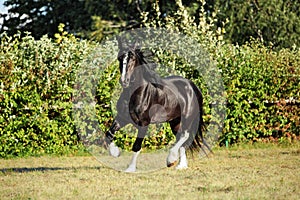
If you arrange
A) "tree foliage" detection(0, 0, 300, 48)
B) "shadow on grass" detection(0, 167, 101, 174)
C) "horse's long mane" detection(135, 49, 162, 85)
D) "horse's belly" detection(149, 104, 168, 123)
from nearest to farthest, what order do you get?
"horse's long mane" detection(135, 49, 162, 85) < "horse's belly" detection(149, 104, 168, 123) < "shadow on grass" detection(0, 167, 101, 174) < "tree foliage" detection(0, 0, 300, 48)

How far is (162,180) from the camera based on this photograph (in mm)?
8391

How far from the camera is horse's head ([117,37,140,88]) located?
805cm

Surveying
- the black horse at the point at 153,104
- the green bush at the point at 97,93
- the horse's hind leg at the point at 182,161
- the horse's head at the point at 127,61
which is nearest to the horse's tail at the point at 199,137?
the black horse at the point at 153,104

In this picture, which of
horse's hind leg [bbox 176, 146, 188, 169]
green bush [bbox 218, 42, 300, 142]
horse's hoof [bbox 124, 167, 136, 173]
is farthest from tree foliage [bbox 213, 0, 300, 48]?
horse's hoof [bbox 124, 167, 136, 173]

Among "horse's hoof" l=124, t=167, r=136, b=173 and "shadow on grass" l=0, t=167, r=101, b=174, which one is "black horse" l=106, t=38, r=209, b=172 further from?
"shadow on grass" l=0, t=167, r=101, b=174

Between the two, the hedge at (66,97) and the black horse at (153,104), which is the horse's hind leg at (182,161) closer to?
the black horse at (153,104)

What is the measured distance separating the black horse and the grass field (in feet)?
1.40

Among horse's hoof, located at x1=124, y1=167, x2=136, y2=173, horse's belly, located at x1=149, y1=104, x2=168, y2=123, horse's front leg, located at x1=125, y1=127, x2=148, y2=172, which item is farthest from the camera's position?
horse's hoof, located at x1=124, y1=167, x2=136, y2=173

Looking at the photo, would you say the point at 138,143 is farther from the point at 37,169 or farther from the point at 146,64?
→ the point at 37,169

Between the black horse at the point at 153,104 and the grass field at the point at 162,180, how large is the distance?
43 centimetres

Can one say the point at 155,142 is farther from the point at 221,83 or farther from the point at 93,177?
the point at 93,177

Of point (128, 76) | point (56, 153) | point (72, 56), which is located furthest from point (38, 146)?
point (128, 76)

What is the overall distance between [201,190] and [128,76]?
74.2 inches

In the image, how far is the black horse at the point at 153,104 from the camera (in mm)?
8320
